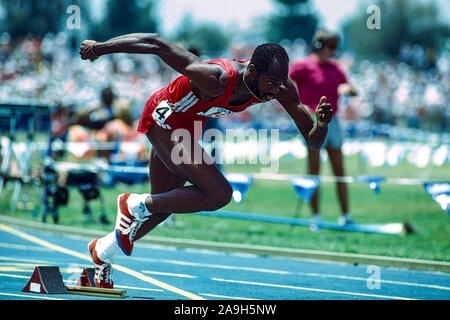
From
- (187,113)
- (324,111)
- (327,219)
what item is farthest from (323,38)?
(187,113)

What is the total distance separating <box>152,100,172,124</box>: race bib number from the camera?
232 inches

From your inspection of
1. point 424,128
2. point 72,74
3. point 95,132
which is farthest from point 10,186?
point 72,74

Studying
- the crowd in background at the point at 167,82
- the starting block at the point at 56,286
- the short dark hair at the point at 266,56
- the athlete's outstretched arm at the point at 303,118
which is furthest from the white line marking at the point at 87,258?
the crowd in background at the point at 167,82

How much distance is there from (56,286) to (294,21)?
7244 cm

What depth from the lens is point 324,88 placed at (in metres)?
10.4

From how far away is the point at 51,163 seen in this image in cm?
1091

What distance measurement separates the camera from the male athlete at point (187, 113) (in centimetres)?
546

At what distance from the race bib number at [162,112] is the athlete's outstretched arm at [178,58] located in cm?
51

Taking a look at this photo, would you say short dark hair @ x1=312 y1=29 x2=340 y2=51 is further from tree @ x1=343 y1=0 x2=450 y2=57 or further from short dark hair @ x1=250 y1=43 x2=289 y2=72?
tree @ x1=343 y1=0 x2=450 y2=57

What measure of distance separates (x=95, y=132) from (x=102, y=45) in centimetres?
1043

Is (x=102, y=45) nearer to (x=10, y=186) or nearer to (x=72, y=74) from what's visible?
(x=10, y=186)

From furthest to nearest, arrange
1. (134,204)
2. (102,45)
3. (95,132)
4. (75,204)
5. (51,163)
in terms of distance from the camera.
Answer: (95,132), (75,204), (51,163), (134,204), (102,45)

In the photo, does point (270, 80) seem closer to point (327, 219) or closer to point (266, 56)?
point (266, 56)

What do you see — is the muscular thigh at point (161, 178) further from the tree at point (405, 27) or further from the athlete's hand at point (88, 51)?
the tree at point (405, 27)
